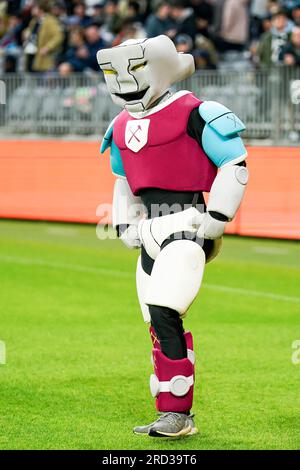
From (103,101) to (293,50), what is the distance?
3.53m

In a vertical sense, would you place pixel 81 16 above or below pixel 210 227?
below

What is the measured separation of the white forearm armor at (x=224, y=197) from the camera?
6.67 m

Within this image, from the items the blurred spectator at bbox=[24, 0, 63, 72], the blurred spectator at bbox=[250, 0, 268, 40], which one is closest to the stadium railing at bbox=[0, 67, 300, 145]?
the blurred spectator at bbox=[24, 0, 63, 72]

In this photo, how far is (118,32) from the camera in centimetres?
2175

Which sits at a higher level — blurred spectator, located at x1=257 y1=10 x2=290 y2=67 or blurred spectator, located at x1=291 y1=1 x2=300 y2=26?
blurred spectator, located at x1=291 y1=1 x2=300 y2=26

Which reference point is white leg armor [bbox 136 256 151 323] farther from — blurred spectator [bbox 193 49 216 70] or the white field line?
blurred spectator [bbox 193 49 216 70]

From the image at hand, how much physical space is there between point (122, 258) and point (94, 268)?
1090 millimetres

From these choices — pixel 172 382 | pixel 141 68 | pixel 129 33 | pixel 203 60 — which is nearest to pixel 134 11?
pixel 129 33

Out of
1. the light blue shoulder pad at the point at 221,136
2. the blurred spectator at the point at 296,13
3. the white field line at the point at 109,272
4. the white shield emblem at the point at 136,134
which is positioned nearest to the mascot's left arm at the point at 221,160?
the light blue shoulder pad at the point at 221,136

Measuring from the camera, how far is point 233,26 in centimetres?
2127

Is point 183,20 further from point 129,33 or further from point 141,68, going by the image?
point 141,68

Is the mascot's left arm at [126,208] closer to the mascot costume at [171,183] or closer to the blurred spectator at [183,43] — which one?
Answer: the mascot costume at [171,183]

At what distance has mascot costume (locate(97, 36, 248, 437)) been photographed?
6703 mm
